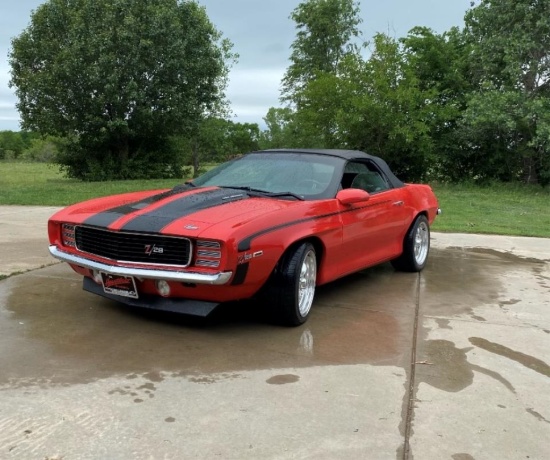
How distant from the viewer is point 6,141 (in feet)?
350

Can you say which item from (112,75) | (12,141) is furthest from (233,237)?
(12,141)

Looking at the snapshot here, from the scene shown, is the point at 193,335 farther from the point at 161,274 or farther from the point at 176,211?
the point at 176,211

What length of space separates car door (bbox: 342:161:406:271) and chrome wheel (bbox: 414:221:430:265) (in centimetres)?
44

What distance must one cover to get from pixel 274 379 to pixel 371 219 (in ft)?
7.94

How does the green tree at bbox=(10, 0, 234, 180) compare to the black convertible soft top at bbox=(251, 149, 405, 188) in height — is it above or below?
above

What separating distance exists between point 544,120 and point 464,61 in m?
5.82

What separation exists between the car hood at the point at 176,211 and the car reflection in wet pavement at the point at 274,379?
0.77 m

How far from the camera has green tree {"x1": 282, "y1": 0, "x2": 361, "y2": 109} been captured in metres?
38.2

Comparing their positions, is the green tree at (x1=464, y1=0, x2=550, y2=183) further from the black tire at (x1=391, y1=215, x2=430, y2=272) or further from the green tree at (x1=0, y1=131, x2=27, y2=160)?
the green tree at (x1=0, y1=131, x2=27, y2=160)

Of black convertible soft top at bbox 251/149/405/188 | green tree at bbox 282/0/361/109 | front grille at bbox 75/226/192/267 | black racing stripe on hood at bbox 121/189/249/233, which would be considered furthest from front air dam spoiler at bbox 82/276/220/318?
green tree at bbox 282/0/361/109

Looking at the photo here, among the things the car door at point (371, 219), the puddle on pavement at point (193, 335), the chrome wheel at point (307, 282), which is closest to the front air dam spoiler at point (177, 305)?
the puddle on pavement at point (193, 335)

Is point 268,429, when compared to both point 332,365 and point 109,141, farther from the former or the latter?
point 109,141

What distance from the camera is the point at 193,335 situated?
13.8 feet

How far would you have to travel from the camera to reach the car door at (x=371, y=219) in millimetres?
5160
